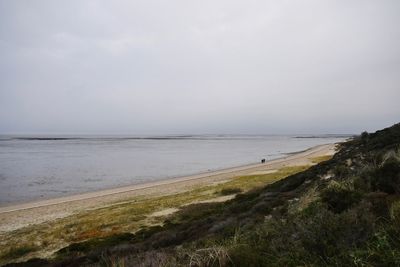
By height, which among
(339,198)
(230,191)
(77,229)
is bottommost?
(77,229)

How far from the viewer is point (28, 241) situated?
46.1 feet

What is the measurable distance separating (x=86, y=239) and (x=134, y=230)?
201cm

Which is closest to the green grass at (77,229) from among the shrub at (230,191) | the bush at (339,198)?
the shrub at (230,191)

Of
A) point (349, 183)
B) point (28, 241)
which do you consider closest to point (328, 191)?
point (349, 183)

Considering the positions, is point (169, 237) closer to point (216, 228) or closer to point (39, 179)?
point (216, 228)

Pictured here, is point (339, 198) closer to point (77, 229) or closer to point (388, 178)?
point (388, 178)

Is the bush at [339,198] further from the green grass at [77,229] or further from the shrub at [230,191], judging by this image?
the shrub at [230,191]

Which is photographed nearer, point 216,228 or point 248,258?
point 248,258

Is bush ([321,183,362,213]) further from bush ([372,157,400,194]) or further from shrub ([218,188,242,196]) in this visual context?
shrub ([218,188,242,196])

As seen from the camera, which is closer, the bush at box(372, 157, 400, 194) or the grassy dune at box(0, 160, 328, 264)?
the bush at box(372, 157, 400, 194)

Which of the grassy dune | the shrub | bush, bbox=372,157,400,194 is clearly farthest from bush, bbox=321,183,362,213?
the shrub

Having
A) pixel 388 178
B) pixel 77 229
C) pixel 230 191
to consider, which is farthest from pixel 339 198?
pixel 230 191

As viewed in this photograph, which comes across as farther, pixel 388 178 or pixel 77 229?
pixel 77 229

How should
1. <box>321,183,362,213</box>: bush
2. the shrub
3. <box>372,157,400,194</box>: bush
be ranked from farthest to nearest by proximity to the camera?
the shrub, <box>372,157,400,194</box>: bush, <box>321,183,362,213</box>: bush
